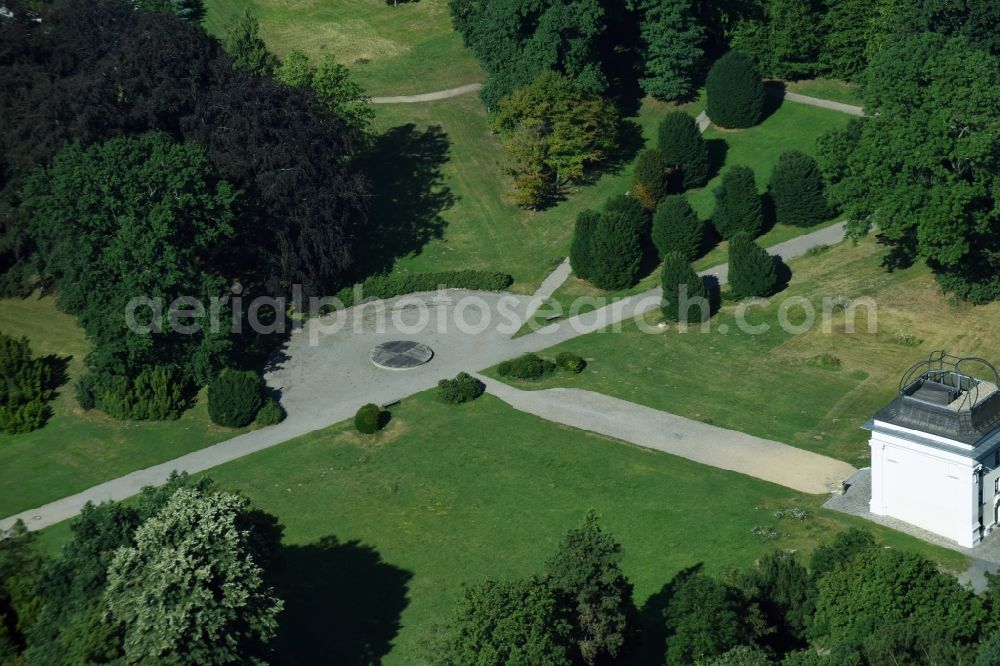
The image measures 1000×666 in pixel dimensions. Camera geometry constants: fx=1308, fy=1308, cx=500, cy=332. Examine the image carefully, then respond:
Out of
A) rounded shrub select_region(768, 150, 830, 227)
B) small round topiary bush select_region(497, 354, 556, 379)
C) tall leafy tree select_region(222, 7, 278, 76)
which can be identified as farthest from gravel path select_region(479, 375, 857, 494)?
tall leafy tree select_region(222, 7, 278, 76)

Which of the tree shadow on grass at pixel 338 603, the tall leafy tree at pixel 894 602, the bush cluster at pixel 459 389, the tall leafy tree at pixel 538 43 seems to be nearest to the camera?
the tall leafy tree at pixel 894 602

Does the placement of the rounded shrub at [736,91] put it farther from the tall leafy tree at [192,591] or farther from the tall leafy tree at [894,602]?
the tall leafy tree at [192,591]

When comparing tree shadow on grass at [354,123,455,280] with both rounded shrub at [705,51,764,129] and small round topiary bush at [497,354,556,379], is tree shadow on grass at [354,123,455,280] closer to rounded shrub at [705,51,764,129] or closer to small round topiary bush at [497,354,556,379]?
small round topiary bush at [497,354,556,379]

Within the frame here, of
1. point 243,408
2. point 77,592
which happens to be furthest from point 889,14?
point 77,592

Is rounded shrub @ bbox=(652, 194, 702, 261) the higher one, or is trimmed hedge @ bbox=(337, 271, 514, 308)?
rounded shrub @ bbox=(652, 194, 702, 261)

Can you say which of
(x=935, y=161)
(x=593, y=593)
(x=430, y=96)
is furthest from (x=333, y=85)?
(x=593, y=593)

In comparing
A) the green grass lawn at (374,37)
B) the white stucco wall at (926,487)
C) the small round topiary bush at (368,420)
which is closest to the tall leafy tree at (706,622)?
the white stucco wall at (926,487)
